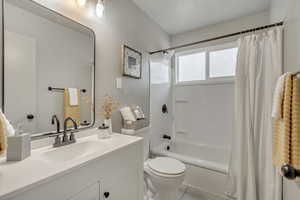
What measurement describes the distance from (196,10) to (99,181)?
228 centimetres

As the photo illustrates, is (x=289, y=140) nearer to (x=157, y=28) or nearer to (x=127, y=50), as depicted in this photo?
(x=127, y=50)

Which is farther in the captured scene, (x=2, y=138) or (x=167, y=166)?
(x=167, y=166)

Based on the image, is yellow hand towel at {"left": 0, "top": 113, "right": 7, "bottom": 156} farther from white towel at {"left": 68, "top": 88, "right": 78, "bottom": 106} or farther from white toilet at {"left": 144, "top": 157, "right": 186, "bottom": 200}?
white toilet at {"left": 144, "top": 157, "right": 186, "bottom": 200}

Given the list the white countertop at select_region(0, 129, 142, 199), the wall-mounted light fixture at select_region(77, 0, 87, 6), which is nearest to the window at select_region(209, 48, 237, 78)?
the wall-mounted light fixture at select_region(77, 0, 87, 6)

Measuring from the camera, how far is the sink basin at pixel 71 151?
89 cm

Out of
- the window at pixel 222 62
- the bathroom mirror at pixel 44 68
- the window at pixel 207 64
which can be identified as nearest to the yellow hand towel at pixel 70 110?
the bathroom mirror at pixel 44 68

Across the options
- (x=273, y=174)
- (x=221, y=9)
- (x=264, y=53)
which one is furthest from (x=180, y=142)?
(x=221, y=9)

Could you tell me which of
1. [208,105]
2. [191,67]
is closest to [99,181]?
[208,105]

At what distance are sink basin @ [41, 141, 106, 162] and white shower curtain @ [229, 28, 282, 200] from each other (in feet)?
4.65

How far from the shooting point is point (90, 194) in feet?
2.45

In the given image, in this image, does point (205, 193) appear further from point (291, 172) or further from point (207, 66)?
point (207, 66)

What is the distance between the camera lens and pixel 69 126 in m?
1.15

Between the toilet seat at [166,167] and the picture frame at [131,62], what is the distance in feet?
3.51

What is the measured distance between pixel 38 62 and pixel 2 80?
232 millimetres
